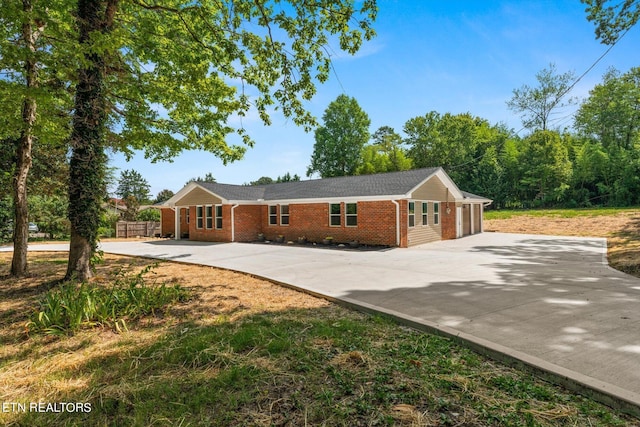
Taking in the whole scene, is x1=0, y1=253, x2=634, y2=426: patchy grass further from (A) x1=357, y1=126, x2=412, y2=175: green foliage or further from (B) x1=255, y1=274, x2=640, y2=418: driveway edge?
(A) x1=357, y1=126, x2=412, y2=175: green foliage

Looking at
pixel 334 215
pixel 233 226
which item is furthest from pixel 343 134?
pixel 334 215

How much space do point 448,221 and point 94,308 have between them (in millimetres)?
17617

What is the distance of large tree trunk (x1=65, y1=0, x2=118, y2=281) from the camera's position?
272 inches

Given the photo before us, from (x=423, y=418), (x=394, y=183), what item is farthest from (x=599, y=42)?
A: (x=423, y=418)

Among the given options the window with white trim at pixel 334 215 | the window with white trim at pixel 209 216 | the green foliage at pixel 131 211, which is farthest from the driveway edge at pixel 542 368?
the green foliage at pixel 131 211

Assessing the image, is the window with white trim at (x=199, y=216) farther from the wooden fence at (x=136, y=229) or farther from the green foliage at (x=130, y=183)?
the green foliage at (x=130, y=183)

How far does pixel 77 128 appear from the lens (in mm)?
6996

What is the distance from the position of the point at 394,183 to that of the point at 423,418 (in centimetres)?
1453

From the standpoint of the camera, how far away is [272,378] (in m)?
3.05

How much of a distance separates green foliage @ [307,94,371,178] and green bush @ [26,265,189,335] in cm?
3957

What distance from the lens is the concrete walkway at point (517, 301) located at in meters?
3.12

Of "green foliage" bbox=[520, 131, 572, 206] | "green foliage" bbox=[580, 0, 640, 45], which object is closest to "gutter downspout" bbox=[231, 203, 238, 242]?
"green foliage" bbox=[580, 0, 640, 45]

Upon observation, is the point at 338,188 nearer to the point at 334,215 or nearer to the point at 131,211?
the point at 334,215

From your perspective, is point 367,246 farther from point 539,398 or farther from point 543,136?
point 543,136
